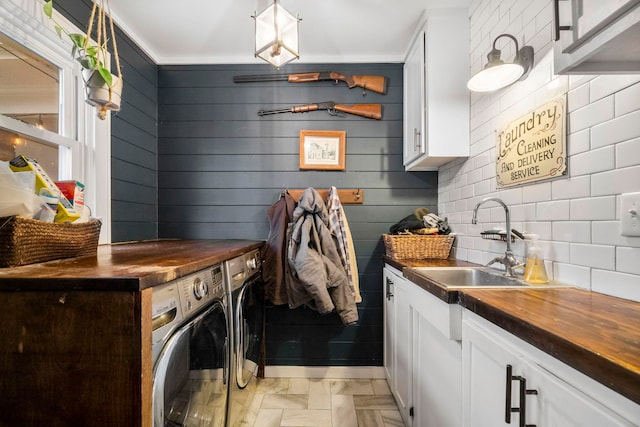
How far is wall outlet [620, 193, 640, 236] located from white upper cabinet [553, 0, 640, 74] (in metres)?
0.34

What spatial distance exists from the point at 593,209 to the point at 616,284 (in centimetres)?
24

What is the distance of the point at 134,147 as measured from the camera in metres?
1.92

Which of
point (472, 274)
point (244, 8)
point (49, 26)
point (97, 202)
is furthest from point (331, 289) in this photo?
point (49, 26)

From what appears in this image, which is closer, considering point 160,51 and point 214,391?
point 214,391

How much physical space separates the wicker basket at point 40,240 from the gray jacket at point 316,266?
976 mm

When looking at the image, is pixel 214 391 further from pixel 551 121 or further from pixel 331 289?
pixel 551 121

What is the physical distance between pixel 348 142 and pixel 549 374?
5.96 ft

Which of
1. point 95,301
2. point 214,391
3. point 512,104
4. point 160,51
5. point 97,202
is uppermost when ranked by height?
point 160,51

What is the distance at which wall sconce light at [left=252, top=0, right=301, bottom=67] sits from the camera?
4.52 feet

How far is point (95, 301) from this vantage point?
0.64 metres

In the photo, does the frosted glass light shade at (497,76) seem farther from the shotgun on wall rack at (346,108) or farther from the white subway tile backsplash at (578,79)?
the shotgun on wall rack at (346,108)

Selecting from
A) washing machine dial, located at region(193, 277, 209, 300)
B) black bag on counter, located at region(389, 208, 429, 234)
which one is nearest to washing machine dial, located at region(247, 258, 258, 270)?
washing machine dial, located at region(193, 277, 209, 300)

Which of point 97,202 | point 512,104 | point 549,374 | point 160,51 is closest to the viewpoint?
point 549,374

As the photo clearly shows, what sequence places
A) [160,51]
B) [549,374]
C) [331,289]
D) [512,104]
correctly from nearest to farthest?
[549,374] < [512,104] < [331,289] < [160,51]
